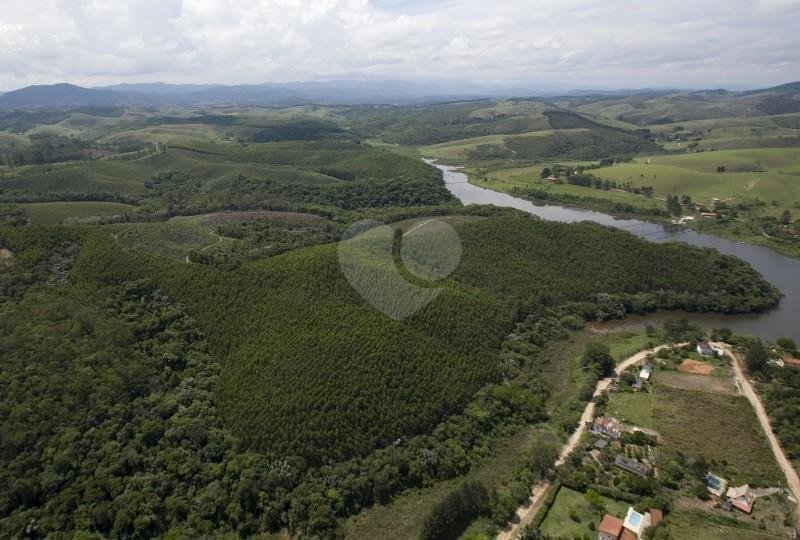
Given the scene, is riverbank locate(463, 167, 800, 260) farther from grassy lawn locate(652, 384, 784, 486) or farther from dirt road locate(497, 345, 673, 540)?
grassy lawn locate(652, 384, 784, 486)

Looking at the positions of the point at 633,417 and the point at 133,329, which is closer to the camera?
the point at 633,417

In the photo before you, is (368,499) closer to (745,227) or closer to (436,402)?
(436,402)

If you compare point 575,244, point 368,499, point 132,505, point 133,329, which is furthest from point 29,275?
point 575,244

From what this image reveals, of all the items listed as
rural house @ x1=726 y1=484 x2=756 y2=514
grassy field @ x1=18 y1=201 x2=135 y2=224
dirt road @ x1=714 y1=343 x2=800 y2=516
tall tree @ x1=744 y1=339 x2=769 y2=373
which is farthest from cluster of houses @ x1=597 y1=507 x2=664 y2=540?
grassy field @ x1=18 y1=201 x2=135 y2=224

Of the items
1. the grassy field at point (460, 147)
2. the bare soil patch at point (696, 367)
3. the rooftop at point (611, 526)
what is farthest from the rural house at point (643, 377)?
the grassy field at point (460, 147)

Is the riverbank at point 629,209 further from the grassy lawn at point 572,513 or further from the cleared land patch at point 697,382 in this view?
the grassy lawn at point 572,513

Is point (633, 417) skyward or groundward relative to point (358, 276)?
groundward
